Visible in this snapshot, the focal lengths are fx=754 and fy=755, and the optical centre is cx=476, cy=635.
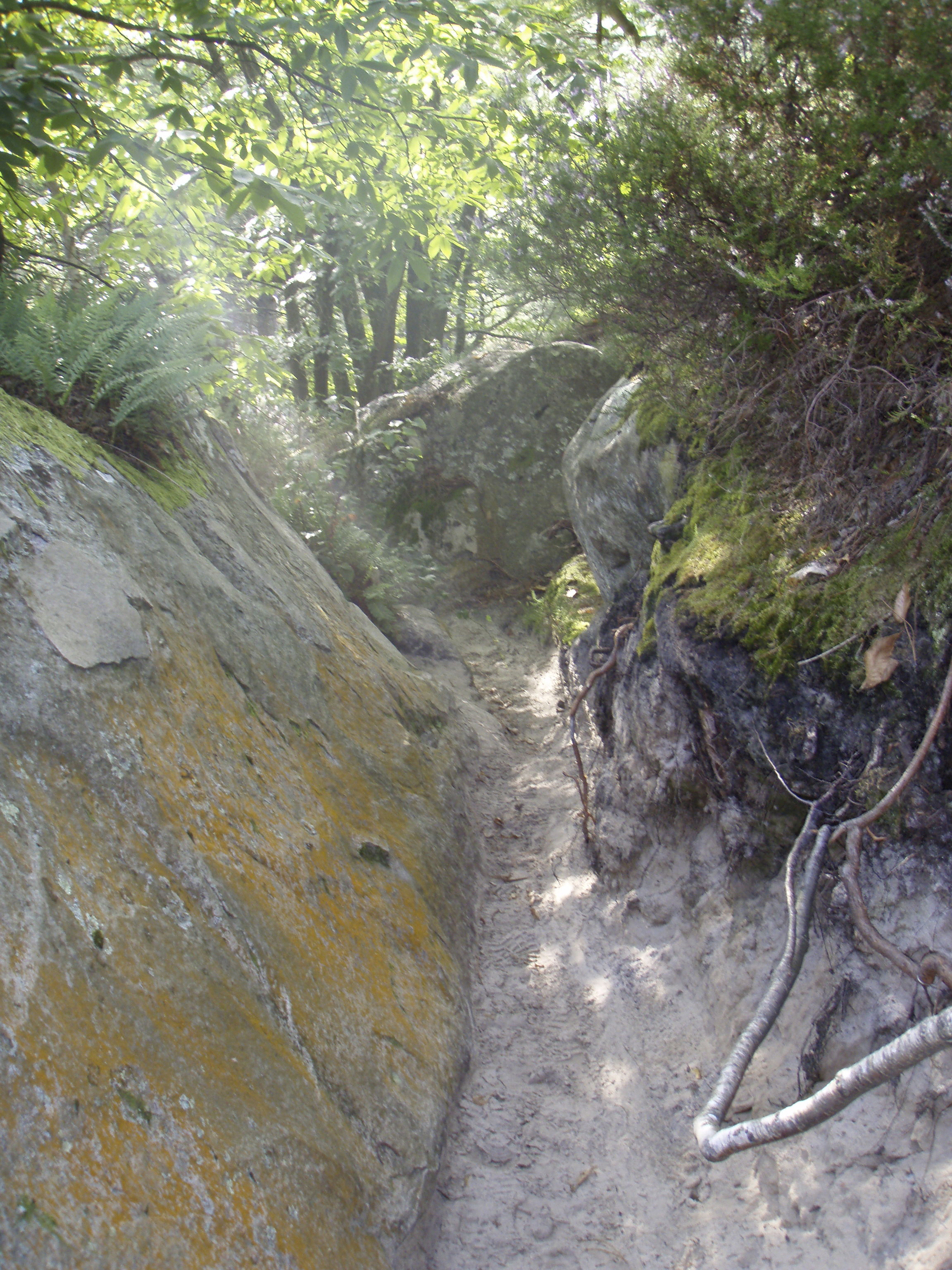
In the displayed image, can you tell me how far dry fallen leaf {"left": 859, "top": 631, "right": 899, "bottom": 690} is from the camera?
2.81 meters

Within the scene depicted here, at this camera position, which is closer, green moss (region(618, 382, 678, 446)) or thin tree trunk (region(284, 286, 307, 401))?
green moss (region(618, 382, 678, 446))

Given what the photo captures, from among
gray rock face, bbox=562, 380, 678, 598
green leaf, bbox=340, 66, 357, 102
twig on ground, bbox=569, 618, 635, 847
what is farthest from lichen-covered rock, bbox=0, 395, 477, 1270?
gray rock face, bbox=562, 380, 678, 598

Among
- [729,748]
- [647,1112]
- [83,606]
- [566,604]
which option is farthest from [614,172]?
[647,1112]

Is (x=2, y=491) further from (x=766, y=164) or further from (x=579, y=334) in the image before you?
(x=579, y=334)

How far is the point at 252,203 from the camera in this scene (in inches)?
147

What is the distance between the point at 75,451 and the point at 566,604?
521cm

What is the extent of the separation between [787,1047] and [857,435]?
8.30 feet

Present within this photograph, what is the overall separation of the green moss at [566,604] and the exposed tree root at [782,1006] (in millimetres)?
4117

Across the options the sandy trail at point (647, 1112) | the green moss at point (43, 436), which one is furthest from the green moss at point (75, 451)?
the sandy trail at point (647, 1112)

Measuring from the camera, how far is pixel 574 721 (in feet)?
16.4

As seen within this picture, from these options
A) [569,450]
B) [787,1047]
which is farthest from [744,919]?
[569,450]

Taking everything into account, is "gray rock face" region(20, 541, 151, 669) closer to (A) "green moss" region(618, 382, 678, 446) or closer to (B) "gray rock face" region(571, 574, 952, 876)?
(B) "gray rock face" region(571, 574, 952, 876)

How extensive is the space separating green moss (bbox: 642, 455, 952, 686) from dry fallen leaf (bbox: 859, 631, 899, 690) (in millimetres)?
69

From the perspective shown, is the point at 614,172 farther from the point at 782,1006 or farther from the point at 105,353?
the point at 782,1006
